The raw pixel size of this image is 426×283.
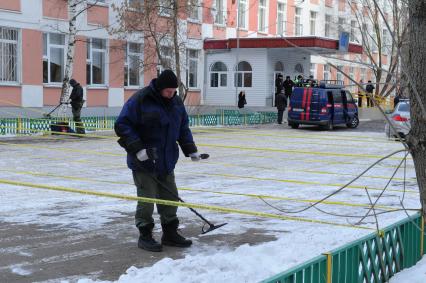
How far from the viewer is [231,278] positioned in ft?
17.8

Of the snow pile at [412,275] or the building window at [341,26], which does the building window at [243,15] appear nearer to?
the building window at [341,26]

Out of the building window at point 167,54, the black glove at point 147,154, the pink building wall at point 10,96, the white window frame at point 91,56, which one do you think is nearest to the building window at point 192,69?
the building window at point 167,54

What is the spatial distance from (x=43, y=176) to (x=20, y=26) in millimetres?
15281

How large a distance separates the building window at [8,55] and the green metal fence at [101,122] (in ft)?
14.0

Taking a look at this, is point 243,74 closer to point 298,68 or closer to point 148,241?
point 298,68

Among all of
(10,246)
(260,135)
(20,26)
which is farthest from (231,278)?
(20,26)

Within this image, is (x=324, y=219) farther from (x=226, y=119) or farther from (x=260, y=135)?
(x=226, y=119)

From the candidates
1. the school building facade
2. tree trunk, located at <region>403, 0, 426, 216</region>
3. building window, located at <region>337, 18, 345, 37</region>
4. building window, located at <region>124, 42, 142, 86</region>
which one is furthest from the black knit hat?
building window, located at <region>337, 18, 345, 37</region>

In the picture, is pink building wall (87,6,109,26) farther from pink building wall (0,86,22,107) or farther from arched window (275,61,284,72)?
arched window (275,61,284,72)

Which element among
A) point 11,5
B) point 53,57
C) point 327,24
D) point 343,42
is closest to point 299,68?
point 343,42

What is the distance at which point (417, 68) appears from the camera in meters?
3.82

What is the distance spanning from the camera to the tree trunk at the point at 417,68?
12.4ft

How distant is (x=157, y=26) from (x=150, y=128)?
23517mm

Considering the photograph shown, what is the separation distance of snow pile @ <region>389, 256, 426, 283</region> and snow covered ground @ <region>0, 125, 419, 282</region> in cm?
87
